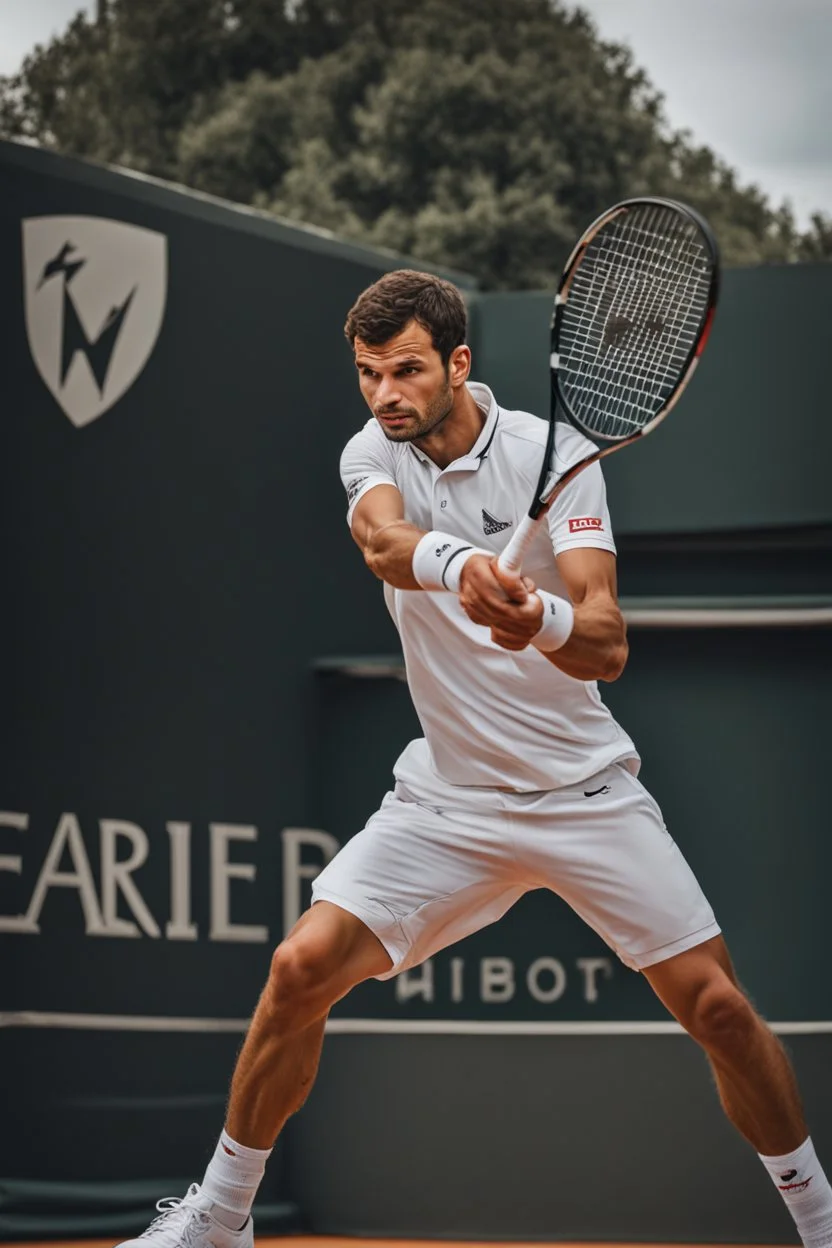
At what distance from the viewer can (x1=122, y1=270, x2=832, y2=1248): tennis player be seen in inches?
138

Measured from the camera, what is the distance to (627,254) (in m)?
3.56

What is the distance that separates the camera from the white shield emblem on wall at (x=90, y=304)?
4.70 m

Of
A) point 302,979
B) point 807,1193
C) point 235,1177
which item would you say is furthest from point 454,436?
point 807,1193

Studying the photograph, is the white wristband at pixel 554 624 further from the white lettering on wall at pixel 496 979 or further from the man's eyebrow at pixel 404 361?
the white lettering on wall at pixel 496 979

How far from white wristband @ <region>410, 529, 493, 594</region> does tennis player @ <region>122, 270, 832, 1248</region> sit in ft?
0.33

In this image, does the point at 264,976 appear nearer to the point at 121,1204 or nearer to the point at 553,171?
the point at 121,1204

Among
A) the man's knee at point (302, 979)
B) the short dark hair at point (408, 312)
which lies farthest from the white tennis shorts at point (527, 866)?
the short dark hair at point (408, 312)

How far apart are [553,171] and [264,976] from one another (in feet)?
56.1

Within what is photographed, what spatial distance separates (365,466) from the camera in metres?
3.65

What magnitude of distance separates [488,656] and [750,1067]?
0.92 metres

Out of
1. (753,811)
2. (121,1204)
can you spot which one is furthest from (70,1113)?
(753,811)

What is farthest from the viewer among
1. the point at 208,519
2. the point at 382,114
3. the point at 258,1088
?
the point at 382,114

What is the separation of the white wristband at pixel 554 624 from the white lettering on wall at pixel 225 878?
1971mm

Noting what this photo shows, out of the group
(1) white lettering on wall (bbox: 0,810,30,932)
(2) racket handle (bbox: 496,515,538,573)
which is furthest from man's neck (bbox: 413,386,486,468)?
(1) white lettering on wall (bbox: 0,810,30,932)
